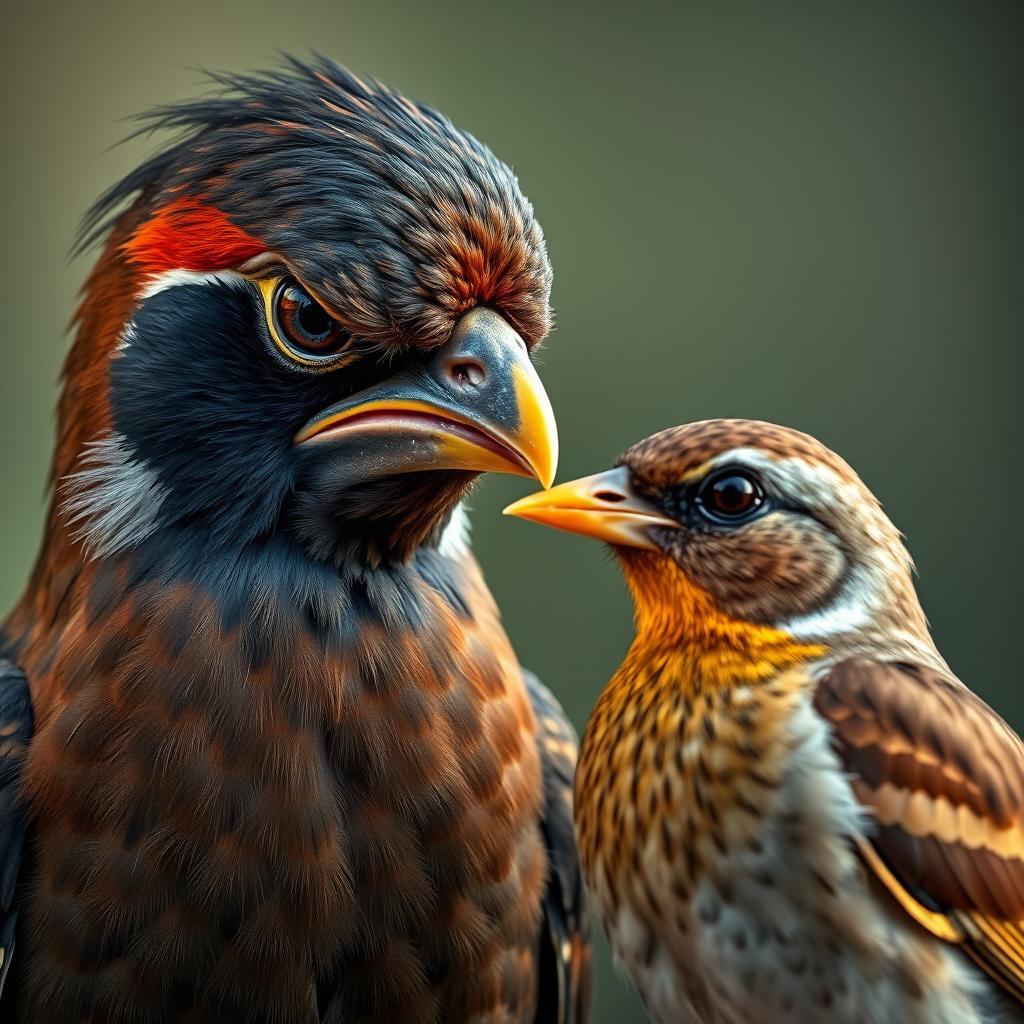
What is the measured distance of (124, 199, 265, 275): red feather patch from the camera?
7.41 ft

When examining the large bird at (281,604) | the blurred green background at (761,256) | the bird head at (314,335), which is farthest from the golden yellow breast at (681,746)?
the blurred green background at (761,256)

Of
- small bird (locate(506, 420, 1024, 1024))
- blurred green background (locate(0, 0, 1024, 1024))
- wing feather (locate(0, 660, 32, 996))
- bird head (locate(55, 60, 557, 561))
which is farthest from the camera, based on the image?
blurred green background (locate(0, 0, 1024, 1024))

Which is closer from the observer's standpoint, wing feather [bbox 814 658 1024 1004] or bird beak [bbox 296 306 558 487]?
wing feather [bbox 814 658 1024 1004]

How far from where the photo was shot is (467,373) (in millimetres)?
2244

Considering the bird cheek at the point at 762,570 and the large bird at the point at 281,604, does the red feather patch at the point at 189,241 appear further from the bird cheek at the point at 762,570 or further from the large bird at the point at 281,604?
the bird cheek at the point at 762,570

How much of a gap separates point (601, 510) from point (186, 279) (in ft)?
2.44

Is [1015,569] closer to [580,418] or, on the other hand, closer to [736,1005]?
[580,418]

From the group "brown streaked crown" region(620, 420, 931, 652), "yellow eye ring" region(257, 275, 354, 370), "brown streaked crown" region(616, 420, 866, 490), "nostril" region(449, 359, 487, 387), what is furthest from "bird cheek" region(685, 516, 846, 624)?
"yellow eye ring" region(257, 275, 354, 370)

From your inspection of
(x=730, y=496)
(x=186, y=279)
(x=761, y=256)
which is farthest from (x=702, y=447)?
(x=761, y=256)

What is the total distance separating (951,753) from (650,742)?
1.46ft

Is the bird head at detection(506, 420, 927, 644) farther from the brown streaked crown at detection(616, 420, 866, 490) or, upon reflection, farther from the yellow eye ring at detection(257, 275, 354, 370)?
the yellow eye ring at detection(257, 275, 354, 370)

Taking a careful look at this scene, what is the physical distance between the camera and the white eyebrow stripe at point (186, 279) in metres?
2.29

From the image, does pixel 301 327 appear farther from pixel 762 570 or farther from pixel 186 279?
pixel 762 570

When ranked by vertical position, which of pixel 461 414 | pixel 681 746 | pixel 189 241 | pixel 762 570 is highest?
pixel 189 241
